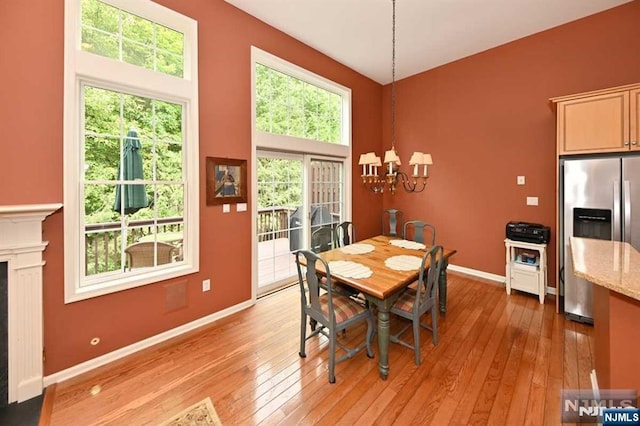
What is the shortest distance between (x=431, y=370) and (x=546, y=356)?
107 centimetres

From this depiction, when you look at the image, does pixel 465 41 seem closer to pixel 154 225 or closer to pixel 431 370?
pixel 431 370

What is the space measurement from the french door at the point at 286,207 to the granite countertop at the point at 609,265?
118 inches

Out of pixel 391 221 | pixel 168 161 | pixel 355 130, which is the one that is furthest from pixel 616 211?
pixel 168 161

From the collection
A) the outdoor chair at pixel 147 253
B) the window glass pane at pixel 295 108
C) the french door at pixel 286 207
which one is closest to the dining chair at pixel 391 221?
the french door at pixel 286 207

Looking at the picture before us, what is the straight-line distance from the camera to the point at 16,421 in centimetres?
174

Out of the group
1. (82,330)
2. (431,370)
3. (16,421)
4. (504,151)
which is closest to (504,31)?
(504,151)

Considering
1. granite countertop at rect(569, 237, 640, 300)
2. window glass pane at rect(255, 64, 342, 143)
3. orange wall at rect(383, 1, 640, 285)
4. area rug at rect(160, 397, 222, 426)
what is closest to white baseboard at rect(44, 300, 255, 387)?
area rug at rect(160, 397, 222, 426)

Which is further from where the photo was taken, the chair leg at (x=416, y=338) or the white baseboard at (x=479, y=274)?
the white baseboard at (x=479, y=274)

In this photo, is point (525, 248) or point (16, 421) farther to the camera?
point (525, 248)

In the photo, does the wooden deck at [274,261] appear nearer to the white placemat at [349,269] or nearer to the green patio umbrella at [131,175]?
the white placemat at [349,269]

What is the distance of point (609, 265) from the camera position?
1.45m

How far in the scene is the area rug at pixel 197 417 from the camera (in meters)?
1.72

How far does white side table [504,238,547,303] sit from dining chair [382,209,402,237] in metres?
1.89

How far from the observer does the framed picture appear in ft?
9.75
